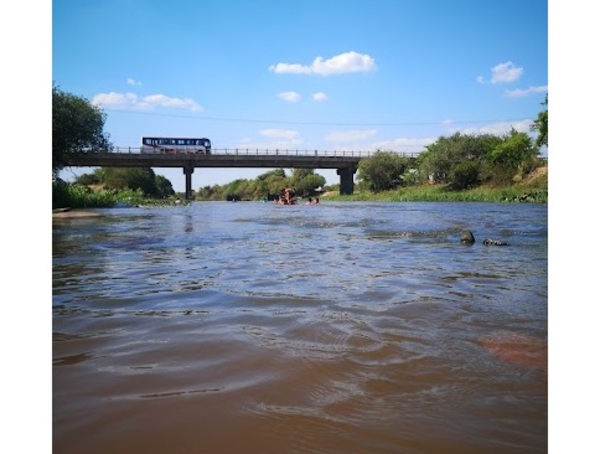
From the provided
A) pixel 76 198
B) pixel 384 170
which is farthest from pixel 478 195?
pixel 76 198

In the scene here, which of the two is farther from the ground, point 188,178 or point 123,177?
point 123,177

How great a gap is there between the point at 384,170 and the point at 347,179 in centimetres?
649

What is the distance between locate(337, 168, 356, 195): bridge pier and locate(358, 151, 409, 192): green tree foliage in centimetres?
380

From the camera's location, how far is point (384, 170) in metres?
56.0

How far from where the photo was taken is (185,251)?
22.7 feet

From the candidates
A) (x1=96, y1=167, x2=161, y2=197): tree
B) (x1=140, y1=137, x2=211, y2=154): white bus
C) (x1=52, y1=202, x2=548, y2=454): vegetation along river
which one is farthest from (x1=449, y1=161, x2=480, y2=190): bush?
(x1=52, y1=202, x2=548, y2=454): vegetation along river

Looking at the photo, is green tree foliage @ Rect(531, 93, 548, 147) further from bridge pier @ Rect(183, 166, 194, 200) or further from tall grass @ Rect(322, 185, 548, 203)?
bridge pier @ Rect(183, 166, 194, 200)

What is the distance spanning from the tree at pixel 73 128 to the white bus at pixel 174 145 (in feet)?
62.5

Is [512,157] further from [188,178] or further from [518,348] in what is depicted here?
[518,348]

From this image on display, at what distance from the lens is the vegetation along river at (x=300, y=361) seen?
5.49ft

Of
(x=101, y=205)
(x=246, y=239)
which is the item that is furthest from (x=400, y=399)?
(x=101, y=205)

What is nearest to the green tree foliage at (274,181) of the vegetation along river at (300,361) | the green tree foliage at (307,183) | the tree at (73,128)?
the green tree foliage at (307,183)
